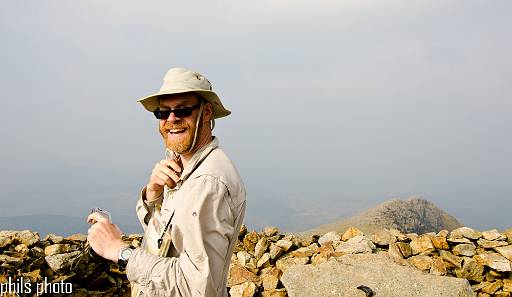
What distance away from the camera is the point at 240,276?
9109mm

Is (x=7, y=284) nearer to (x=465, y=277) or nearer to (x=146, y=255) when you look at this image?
(x=146, y=255)

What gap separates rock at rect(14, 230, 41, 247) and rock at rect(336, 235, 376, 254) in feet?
24.7

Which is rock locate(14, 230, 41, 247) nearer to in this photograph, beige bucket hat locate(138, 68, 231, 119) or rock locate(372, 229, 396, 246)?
beige bucket hat locate(138, 68, 231, 119)

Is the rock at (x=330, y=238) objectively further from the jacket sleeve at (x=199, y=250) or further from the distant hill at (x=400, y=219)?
the jacket sleeve at (x=199, y=250)

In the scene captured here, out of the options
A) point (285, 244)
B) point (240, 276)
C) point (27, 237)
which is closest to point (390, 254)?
point (285, 244)

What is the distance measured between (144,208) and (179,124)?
4.21ft

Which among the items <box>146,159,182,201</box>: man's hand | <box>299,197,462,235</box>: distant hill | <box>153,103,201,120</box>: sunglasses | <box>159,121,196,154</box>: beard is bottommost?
<box>299,197,462,235</box>: distant hill

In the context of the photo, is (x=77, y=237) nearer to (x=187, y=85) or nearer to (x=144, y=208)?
(x=144, y=208)

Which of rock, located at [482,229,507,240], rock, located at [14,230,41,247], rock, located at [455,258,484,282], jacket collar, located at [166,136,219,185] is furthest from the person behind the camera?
rock, located at [482,229,507,240]

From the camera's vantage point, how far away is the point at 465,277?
943cm

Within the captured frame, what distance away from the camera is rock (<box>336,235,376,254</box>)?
976 cm

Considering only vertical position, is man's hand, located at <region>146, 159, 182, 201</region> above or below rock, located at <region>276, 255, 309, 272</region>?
above

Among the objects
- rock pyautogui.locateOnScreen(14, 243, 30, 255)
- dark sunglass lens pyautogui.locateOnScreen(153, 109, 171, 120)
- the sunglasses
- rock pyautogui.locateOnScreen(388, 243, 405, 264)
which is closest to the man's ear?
the sunglasses

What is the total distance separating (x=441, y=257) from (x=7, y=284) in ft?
32.2
